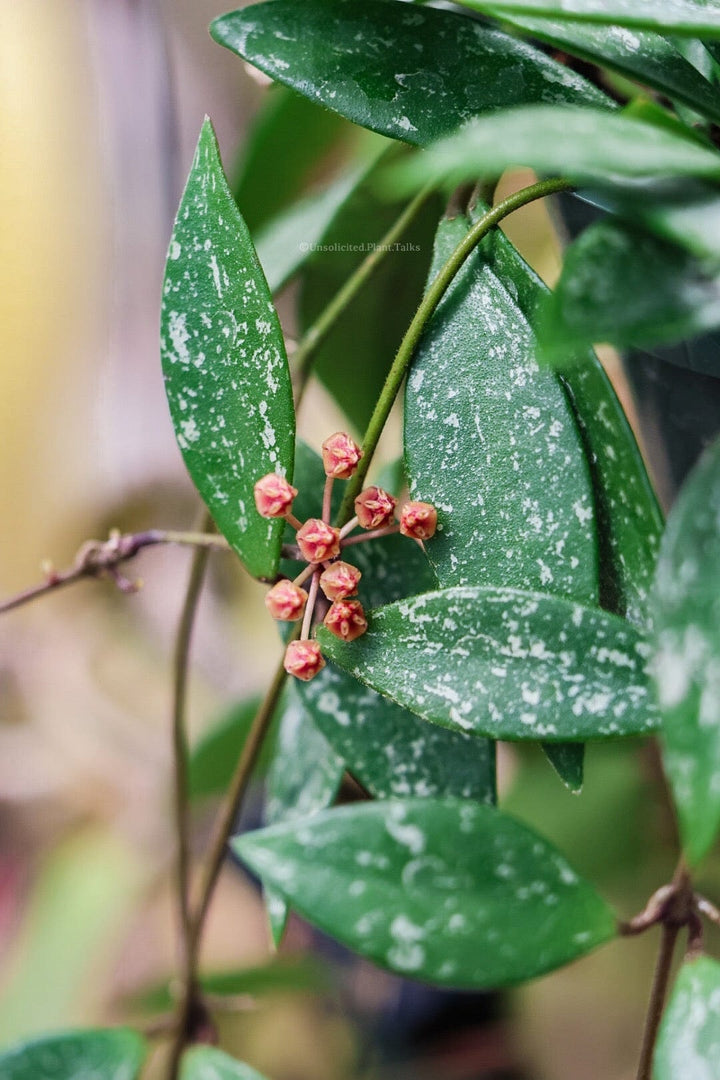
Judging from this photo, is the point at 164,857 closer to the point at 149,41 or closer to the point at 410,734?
the point at 410,734

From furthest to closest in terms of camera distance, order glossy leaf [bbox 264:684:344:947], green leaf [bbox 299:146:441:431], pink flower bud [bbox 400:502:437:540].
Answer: green leaf [bbox 299:146:441:431] < glossy leaf [bbox 264:684:344:947] < pink flower bud [bbox 400:502:437:540]

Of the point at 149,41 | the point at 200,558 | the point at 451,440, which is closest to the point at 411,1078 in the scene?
the point at 200,558

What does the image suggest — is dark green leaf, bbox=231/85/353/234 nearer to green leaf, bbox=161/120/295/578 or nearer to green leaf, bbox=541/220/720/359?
green leaf, bbox=161/120/295/578

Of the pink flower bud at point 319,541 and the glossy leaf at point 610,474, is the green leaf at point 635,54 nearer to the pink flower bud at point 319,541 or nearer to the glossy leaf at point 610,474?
the glossy leaf at point 610,474

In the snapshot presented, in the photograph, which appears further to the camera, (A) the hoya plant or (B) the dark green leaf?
(B) the dark green leaf

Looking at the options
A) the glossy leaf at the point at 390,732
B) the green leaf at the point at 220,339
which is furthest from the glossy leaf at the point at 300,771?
the green leaf at the point at 220,339

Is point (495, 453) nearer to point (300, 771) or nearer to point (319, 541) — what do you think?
point (319, 541)

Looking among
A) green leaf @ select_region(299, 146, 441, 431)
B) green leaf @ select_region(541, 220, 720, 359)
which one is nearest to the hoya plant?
green leaf @ select_region(541, 220, 720, 359)
